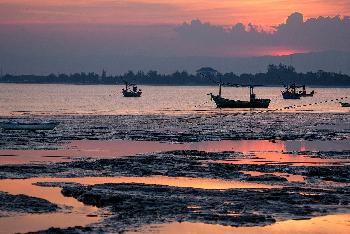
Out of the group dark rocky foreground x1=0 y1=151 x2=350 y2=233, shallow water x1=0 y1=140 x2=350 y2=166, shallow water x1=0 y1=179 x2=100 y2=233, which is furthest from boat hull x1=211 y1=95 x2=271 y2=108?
shallow water x1=0 y1=179 x2=100 y2=233

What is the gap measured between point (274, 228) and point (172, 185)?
290 inches

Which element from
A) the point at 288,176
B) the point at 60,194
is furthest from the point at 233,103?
the point at 60,194

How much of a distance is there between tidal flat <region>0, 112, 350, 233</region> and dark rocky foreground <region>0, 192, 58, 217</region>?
29mm

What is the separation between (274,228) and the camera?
65.7 feet

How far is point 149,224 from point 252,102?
93.3m

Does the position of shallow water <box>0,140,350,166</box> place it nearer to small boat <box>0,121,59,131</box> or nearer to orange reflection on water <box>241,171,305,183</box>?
orange reflection on water <box>241,171,305,183</box>

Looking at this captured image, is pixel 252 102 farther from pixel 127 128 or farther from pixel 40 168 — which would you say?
pixel 40 168

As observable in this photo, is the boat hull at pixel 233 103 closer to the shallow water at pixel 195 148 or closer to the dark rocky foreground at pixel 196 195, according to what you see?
the shallow water at pixel 195 148

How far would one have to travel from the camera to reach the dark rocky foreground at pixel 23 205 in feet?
71.8

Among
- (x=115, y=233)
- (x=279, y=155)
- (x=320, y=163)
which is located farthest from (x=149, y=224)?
(x=279, y=155)

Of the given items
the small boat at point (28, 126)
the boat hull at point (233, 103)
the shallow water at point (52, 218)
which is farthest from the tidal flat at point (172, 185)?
the boat hull at point (233, 103)

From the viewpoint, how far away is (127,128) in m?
60.9

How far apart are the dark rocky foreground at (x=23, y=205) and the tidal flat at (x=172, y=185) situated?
0.09 feet

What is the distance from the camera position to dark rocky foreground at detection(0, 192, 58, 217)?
21.9 metres
